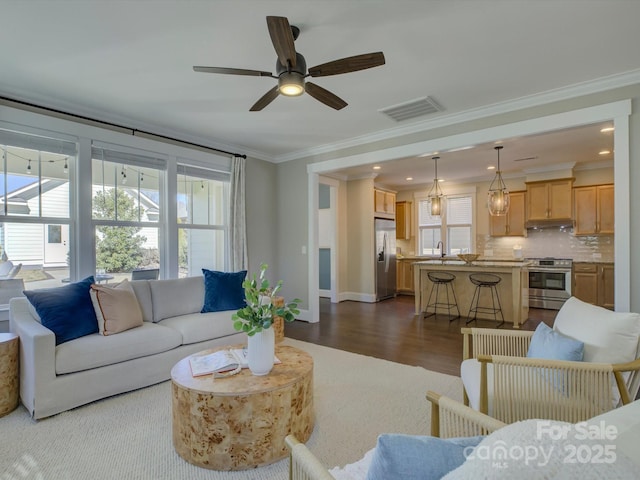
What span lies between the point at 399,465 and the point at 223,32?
9.04 feet

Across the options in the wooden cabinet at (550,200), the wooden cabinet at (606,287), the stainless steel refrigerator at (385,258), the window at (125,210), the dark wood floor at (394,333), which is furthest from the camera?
the stainless steel refrigerator at (385,258)

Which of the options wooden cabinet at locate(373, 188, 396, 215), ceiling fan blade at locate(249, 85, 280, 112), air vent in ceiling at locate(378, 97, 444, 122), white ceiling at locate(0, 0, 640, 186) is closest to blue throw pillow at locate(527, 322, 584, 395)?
white ceiling at locate(0, 0, 640, 186)

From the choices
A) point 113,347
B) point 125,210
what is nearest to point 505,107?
point 113,347

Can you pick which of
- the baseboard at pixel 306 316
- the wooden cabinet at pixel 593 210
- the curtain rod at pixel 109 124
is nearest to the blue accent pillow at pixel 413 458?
the curtain rod at pixel 109 124

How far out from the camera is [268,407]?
1948 mm

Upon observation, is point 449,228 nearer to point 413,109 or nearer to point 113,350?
point 413,109

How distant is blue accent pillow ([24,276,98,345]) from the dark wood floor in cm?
245

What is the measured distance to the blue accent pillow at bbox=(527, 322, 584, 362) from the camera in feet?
6.01

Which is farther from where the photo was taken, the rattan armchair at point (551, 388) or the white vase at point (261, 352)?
the white vase at point (261, 352)

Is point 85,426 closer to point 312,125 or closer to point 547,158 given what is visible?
point 312,125

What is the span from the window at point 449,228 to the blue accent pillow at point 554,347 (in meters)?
6.19

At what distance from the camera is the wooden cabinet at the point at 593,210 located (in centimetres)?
621

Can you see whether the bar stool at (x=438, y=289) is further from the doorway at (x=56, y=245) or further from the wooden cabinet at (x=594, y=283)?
the doorway at (x=56, y=245)

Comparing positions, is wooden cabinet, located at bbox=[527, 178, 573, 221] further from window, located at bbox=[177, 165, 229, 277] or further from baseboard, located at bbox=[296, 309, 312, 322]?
window, located at bbox=[177, 165, 229, 277]
